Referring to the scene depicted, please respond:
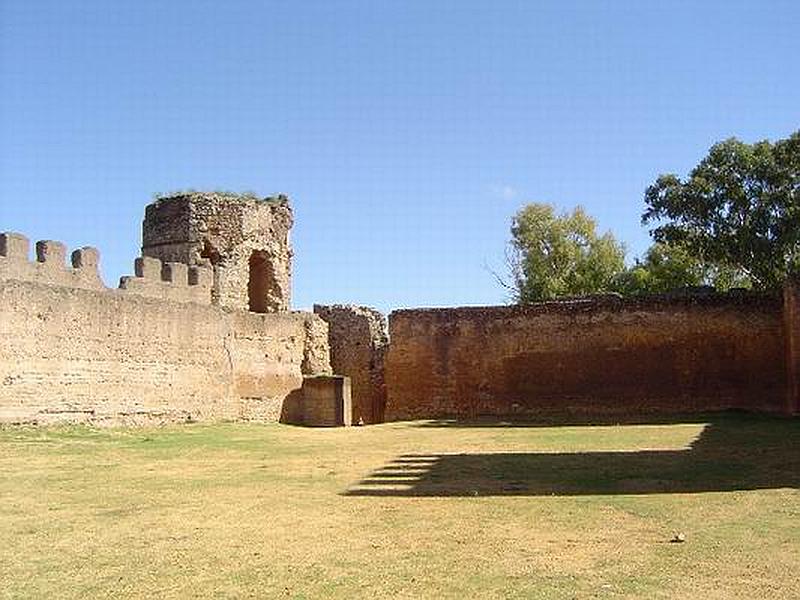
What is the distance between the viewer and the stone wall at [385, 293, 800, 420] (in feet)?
74.3

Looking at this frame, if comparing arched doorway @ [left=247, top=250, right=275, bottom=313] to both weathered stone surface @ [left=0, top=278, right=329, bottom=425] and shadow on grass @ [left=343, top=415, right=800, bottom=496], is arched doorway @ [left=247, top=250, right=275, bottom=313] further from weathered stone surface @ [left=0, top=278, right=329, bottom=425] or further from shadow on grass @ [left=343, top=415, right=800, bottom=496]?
shadow on grass @ [left=343, top=415, right=800, bottom=496]

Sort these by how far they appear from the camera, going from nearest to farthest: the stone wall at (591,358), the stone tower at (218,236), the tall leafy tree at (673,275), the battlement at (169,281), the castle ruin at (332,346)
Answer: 1. the castle ruin at (332,346)
2. the battlement at (169,281)
3. the stone wall at (591,358)
4. the stone tower at (218,236)
5. the tall leafy tree at (673,275)

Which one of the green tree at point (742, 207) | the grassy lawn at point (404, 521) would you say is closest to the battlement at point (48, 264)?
the grassy lawn at point (404, 521)

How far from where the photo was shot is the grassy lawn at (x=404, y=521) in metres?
5.39

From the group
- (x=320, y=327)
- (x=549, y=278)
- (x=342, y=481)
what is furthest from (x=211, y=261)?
(x=549, y=278)

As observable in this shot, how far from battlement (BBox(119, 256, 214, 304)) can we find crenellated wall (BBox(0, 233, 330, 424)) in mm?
23

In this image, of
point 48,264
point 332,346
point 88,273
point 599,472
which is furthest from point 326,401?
point 599,472

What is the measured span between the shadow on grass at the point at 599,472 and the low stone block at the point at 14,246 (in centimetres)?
766

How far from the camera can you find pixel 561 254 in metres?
A: 42.8

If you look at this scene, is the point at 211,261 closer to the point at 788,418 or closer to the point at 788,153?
the point at 788,418

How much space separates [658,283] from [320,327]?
769 inches

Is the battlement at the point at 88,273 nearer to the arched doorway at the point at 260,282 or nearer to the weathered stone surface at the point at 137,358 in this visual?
the weathered stone surface at the point at 137,358

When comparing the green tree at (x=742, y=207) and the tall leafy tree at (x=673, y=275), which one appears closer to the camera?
the green tree at (x=742, y=207)

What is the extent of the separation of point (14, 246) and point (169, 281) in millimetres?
4689
